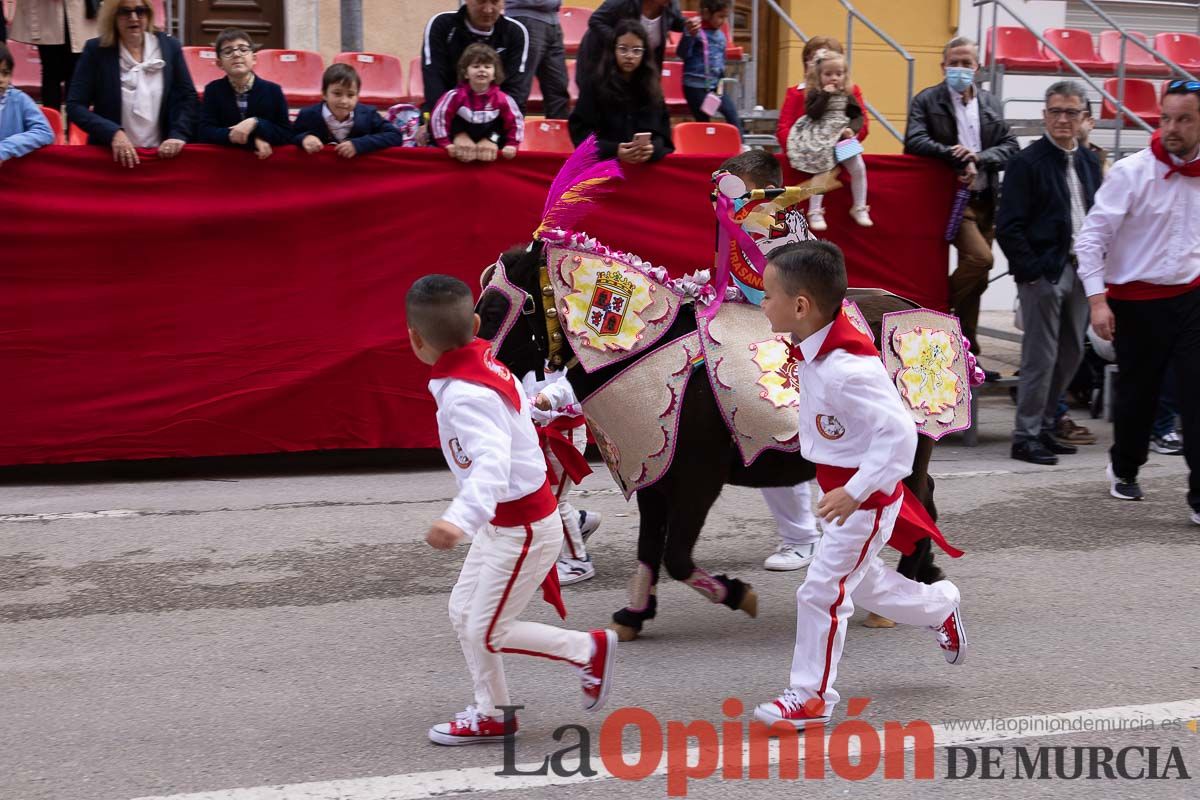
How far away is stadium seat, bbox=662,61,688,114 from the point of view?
35.7 ft

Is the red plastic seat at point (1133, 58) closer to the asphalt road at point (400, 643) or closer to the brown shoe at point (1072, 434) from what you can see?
the brown shoe at point (1072, 434)

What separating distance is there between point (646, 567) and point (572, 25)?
827 centimetres

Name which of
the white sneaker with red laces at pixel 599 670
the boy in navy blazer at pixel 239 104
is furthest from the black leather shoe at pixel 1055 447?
the white sneaker with red laces at pixel 599 670

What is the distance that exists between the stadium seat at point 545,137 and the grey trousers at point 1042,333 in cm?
322

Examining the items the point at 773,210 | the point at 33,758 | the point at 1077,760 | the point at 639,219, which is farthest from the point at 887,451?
the point at 639,219

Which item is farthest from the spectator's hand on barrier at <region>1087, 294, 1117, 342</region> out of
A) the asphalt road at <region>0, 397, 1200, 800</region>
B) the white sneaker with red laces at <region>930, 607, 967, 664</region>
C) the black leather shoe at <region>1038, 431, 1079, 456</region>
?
the white sneaker with red laces at <region>930, 607, 967, 664</region>

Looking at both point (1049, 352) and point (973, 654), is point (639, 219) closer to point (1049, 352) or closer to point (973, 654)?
point (1049, 352)

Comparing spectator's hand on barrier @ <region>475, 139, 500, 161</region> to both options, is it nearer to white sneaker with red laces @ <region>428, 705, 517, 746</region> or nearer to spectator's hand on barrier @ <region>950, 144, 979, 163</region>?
spectator's hand on barrier @ <region>950, 144, 979, 163</region>

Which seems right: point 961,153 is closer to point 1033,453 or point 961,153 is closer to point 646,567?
point 1033,453

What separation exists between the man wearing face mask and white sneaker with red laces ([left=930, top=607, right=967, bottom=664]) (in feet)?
15.3

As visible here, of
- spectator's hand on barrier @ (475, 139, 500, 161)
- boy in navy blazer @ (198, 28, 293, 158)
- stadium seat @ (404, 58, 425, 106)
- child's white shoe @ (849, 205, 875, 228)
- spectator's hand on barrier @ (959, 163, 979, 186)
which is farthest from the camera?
stadium seat @ (404, 58, 425, 106)

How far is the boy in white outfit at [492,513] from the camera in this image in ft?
12.0

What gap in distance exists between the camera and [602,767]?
375 centimetres

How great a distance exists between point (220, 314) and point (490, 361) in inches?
164
